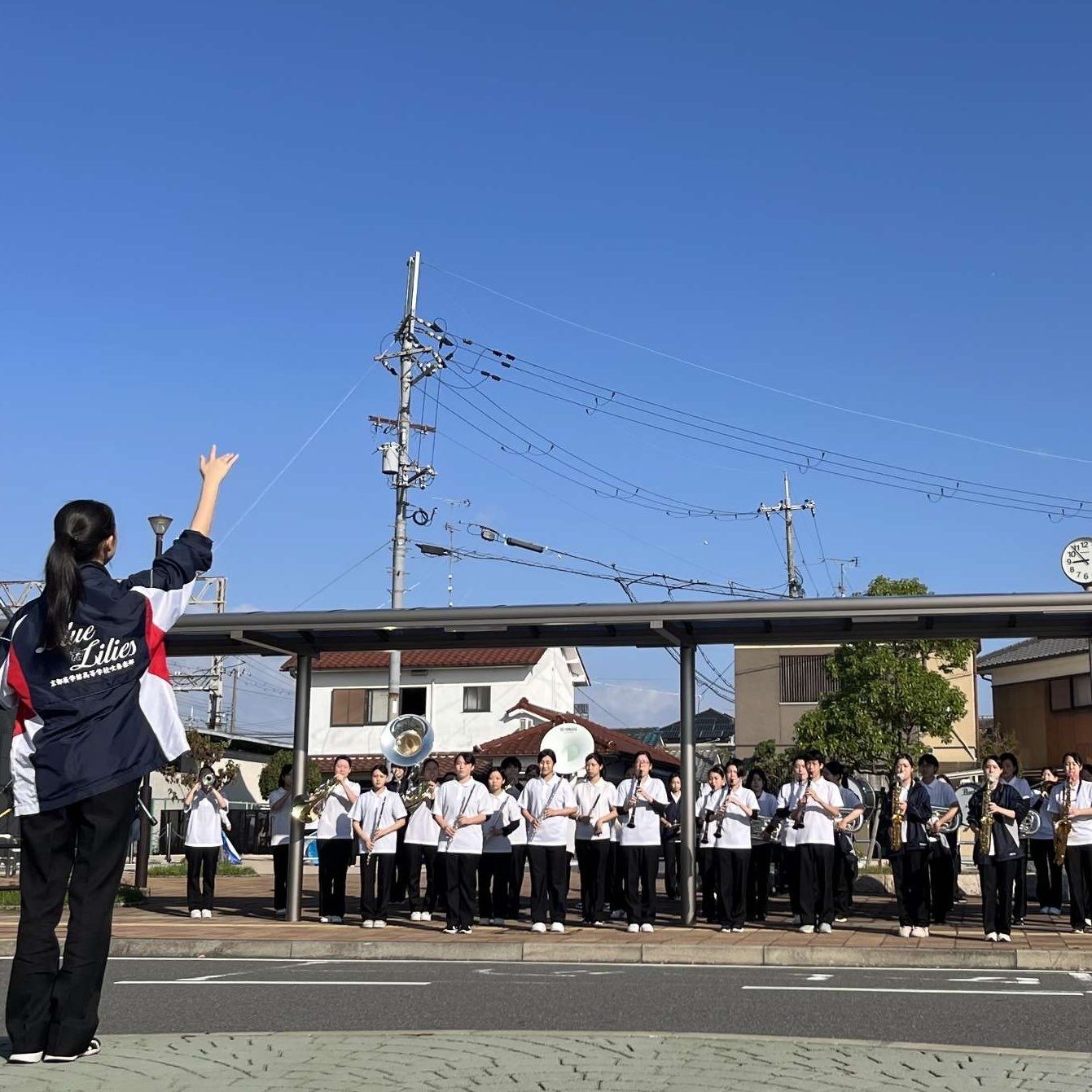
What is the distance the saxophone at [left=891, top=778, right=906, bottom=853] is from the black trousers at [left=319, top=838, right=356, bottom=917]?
6.00 meters

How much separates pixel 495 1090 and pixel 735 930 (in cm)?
941

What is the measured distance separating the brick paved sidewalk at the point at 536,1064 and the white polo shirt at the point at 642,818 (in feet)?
27.7

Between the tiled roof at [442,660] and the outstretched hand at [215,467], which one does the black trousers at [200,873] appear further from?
the tiled roof at [442,660]

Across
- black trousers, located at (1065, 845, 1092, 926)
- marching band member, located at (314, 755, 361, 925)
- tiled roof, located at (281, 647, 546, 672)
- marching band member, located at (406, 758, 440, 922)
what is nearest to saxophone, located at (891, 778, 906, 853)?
black trousers, located at (1065, 845, 1092, 926)

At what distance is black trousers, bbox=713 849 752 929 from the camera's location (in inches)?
559

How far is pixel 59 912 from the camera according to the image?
543 cm

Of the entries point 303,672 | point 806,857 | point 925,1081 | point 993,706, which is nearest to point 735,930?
point 806,857

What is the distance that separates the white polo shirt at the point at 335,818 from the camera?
1575 centimetres

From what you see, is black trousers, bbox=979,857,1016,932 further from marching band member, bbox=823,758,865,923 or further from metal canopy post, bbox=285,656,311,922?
metal canopy post, bbox=285,656,311,922

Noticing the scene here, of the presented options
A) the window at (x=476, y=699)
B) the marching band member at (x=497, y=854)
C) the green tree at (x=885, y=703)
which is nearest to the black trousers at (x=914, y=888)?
the marching band member at (x=497, y=854)

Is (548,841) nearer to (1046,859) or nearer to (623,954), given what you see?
(623,954)

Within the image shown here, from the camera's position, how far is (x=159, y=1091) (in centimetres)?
500

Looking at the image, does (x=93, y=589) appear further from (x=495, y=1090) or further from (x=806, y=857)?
(x=806, y=857)

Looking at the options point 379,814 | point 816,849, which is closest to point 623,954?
point 816,849
